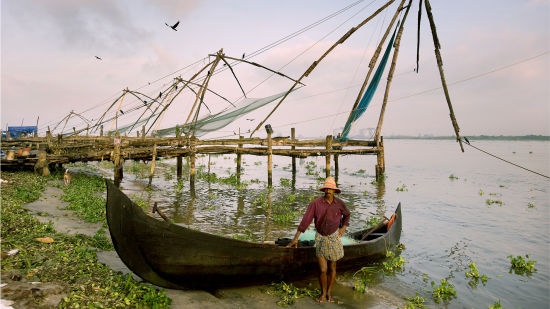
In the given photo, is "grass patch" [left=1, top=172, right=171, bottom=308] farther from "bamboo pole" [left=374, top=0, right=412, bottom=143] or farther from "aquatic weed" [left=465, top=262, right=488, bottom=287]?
"bamboo pole" [left=374, top=0, right=412, bottom=143]

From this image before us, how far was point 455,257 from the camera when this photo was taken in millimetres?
7387

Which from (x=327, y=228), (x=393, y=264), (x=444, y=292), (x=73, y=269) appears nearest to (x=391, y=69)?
(x=393, y=264)

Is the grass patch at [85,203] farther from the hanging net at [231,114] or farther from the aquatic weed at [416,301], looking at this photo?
the aquatic weed at [416,301]

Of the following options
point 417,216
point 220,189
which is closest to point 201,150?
point 220,189

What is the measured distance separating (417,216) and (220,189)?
9269mm

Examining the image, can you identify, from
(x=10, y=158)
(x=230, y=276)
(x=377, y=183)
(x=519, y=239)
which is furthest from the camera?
(x=377, y=183)

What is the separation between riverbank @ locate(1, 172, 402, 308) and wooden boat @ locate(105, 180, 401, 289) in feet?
0.70

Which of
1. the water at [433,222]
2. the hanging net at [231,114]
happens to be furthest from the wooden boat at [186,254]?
the hanging net at [231,114]

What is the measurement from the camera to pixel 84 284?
3.82m

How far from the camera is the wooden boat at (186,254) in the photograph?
395 centimetres

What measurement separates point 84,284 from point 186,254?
1301mm

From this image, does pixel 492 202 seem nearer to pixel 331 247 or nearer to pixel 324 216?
pixel 331 247

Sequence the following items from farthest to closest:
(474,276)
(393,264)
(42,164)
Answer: (42,164)
(393,264)
(474,276)

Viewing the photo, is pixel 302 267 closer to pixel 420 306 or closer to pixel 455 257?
pixel 420 306
